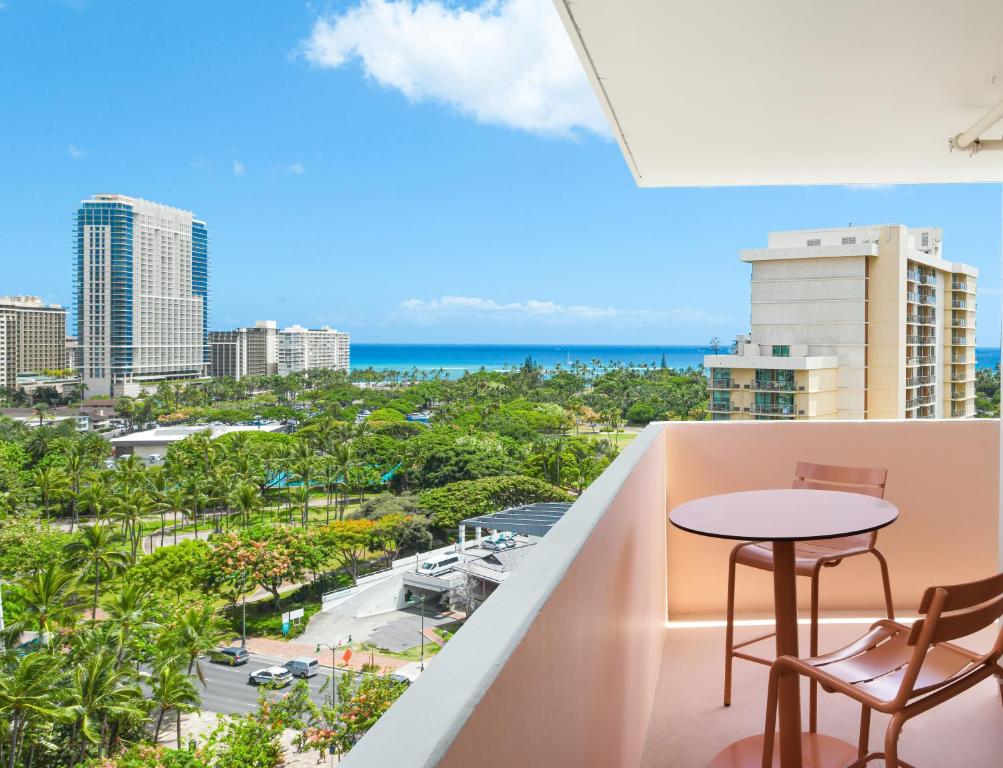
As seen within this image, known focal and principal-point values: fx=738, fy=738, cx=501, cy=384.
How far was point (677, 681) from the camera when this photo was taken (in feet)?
8.70

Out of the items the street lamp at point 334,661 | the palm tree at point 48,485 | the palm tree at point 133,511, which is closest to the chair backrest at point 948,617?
the street lamp at point 334,661

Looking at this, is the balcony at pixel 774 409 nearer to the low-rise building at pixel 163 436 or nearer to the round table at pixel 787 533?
the round table at pixel 787 533

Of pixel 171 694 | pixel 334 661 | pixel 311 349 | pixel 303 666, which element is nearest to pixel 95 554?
pixel 171 694

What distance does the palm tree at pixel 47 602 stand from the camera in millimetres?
25734

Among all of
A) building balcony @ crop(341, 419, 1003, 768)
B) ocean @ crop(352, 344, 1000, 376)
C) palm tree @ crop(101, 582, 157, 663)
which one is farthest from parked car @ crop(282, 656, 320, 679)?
ocean @ crop(352, 344, 1000, 376)

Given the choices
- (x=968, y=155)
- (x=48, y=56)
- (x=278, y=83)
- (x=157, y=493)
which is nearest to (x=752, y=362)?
(x=968, y=155)

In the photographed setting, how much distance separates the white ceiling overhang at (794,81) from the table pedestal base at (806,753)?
1869 mm

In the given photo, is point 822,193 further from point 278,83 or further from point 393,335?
point 278,83

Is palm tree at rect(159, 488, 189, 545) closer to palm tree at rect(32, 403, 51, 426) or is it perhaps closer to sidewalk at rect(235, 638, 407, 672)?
palm tree at rect(32, 403, 51, 426)

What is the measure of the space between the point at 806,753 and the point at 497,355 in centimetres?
7257

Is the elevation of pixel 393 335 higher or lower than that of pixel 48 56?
lower

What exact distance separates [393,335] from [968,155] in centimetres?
7596

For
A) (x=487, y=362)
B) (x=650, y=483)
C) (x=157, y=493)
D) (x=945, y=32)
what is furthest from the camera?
(x=487, y=362)

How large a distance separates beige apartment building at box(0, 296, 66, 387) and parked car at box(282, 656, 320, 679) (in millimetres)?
21783
